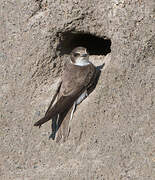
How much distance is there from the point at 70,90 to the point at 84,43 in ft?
1.97

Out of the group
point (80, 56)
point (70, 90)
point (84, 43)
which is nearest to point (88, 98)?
point (70, 90)

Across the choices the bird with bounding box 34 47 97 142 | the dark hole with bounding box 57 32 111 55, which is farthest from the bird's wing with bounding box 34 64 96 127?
the dark hole with bounding box 57 32 111 55

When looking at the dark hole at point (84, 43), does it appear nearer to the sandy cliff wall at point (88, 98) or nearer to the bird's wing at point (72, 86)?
the sandy cliff wall at point (88, 98)

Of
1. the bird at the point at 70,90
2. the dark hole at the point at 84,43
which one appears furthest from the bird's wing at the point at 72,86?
the dark hole at the point at 84,43

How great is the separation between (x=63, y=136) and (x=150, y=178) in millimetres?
574

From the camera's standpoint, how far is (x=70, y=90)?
3.20 meters

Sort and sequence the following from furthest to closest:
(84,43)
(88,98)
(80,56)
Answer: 1. (84,43)
2. (80,56)
3. (88,98)

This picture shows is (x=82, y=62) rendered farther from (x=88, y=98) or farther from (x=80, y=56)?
(x=88, y=98)

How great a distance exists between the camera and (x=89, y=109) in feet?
9.95

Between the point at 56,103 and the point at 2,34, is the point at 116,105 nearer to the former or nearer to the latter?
the point at 56,103

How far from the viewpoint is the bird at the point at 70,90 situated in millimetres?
3039

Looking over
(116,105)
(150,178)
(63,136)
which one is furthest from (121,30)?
(150,178)

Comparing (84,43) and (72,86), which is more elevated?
(84,43)

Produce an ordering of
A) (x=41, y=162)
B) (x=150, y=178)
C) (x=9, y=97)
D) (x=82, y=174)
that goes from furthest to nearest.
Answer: (x=9, y=97), (x=41, y=162), (x=82, y=174), (x=150, y=178)
